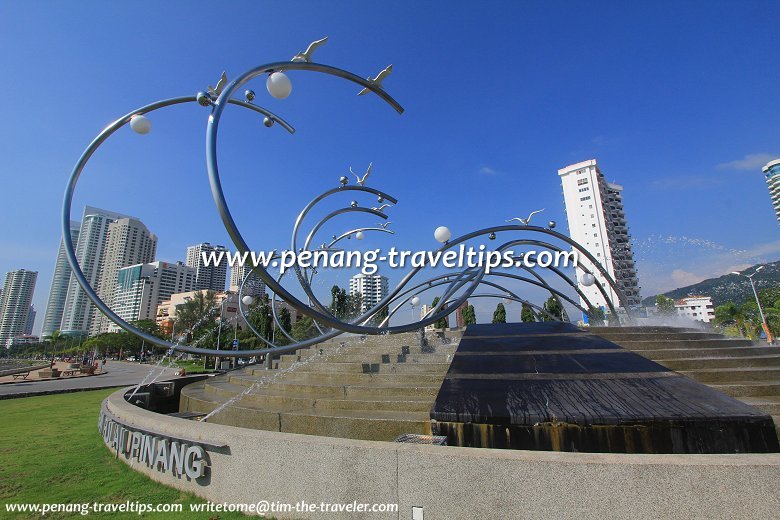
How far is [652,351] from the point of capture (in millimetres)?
8492

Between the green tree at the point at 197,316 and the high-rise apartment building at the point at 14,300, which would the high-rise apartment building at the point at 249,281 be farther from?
the high-rise apartment building at the point at 14,300

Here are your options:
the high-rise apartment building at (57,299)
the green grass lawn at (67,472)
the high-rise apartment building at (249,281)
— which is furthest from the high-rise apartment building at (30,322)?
the green grass lawn at (67,472)

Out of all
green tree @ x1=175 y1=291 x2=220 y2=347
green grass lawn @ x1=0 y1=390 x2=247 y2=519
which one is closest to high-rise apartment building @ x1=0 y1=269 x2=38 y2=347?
green tree @ x1=175 y1=291 x2=220 y2=347

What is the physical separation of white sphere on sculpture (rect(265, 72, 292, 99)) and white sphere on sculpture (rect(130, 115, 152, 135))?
2.64m

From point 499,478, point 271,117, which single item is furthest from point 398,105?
point 499,478

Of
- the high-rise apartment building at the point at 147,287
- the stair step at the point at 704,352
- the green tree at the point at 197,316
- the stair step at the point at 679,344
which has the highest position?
the high-rise apartment building at the point at 147,287

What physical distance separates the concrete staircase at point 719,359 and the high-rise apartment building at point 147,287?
4175 inches

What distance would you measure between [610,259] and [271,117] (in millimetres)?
101702

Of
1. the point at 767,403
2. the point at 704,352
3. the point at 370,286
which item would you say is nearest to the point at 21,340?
the point at 370,286

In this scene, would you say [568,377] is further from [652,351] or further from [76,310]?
[76,310]

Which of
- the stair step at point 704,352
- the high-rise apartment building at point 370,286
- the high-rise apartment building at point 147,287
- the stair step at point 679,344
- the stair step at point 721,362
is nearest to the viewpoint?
the stair step at point 721,362

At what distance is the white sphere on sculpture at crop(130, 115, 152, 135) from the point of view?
634cm

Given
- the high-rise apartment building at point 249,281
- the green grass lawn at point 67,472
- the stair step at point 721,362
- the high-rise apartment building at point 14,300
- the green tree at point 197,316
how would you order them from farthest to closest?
the high-rise apartment building at point 14,300, the green tree at point 197,316, the high-rise apartment building at point 249,281, the stair step at point 721,362, the green grass lawn at point 67,472

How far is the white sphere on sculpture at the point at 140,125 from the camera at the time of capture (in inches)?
249
